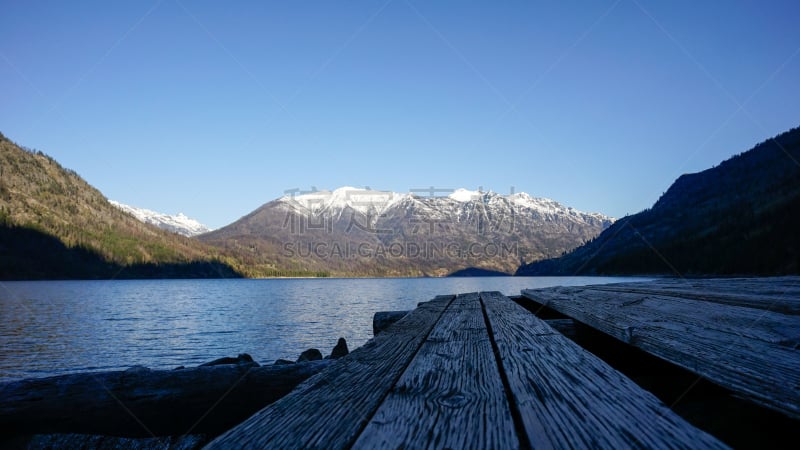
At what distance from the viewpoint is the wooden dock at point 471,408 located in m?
1.15

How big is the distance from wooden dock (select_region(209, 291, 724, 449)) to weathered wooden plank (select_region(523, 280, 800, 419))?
0.36m

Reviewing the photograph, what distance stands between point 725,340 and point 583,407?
1.28 meters

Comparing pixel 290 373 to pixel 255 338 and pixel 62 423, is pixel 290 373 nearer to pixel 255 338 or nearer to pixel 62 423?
pixel 62 423

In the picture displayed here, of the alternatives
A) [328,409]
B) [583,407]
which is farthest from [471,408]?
[328,409]

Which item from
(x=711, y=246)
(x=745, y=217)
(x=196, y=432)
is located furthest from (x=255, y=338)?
(x=745, y=217)

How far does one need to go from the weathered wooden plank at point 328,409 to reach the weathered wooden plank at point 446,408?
59 mm

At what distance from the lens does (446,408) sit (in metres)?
1.42

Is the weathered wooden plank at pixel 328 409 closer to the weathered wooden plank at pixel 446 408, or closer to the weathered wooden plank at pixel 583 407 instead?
the weathered wooden plank at pixel 446 408

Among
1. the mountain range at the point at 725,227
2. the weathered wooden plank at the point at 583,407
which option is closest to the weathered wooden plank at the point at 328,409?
the weathered wooden plank at the point at 583,407

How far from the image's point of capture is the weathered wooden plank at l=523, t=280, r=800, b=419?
1470 millimetres

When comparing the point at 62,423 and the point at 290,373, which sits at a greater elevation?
the point at 290,373

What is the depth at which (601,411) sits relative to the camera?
1.32 m

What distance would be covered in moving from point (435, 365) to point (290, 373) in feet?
5.89

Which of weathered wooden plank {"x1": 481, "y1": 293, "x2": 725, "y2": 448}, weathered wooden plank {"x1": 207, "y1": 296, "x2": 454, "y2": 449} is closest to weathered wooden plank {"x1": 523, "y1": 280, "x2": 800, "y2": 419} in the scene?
weathered wooden plank {"x1": 481, "y1": 293, "x2": 725, "y2": 448}
